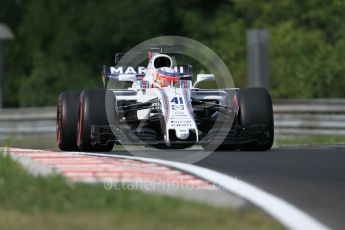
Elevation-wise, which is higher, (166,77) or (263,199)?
(166,77)

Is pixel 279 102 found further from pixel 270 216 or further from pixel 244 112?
pixel 270 216

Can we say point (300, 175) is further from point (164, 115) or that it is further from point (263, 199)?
point (164, 115)

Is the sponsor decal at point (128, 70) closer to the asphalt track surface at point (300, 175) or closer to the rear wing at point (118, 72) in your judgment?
the rear wing at point (118, 72)

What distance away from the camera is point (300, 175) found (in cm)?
1116

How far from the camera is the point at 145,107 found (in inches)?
607

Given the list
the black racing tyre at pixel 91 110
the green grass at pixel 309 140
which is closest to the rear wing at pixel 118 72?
the black racing tyre at pixel 91 110

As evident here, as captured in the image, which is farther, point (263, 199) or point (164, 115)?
point (164, 115)

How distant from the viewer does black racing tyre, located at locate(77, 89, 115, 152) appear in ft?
49.5

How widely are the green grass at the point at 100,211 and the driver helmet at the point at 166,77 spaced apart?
22.2 ft

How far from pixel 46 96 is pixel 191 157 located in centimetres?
2934

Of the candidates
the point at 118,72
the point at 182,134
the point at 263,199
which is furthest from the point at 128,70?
the point at 263,199

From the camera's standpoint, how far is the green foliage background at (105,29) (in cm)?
4044

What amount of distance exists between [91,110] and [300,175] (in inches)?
182

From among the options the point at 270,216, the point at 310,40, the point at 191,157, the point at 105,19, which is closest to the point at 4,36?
the point at 310,40
